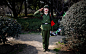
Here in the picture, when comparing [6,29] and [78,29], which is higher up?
[78,29]

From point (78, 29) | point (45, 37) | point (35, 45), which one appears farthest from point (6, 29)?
point (78, 29)

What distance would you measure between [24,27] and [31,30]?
0.91 metres

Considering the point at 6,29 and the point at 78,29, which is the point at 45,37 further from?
the point at 6,29

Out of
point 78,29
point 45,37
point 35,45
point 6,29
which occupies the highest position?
point 78,29

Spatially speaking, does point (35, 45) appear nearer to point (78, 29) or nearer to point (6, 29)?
point (6, 29)

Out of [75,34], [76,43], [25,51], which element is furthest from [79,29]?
[25,51]

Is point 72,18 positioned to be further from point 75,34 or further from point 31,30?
point 31,30

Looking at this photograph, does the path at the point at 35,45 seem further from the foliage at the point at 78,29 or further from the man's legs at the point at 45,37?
the foliage at the point at 78,29

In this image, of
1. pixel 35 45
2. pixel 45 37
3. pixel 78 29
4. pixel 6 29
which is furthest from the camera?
pixel 35 45

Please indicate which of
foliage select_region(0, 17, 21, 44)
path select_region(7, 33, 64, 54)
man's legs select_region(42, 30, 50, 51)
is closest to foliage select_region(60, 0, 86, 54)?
man's legs select_region(42, 30, 50, 51)

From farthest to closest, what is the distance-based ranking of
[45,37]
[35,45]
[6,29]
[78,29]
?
[35,45] → [45,37] → [6,29] → [78,29]

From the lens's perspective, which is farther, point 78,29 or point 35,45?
point 35,45

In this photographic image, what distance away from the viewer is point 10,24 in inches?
165

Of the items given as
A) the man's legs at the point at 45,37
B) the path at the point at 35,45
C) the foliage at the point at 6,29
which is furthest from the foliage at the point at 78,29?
the foliage at the point at 6,29
